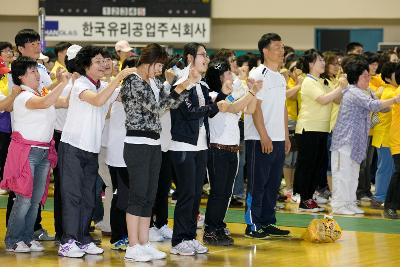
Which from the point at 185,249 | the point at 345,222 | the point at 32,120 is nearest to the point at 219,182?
the point at 185,249

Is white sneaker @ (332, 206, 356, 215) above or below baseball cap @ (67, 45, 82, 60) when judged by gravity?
below

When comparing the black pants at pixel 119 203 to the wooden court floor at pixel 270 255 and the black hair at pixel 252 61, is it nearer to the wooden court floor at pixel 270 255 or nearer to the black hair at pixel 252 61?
the wooden court floor at pixel 270 255

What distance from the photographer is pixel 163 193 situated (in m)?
9.16

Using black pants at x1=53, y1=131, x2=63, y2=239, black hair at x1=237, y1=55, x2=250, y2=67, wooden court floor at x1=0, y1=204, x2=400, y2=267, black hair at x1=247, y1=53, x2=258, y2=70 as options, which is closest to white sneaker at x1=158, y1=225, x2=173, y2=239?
wooden court floor at x1=0, y1=204, x2=400, y2=267

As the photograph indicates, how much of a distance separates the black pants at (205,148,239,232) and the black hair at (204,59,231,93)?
22.6 inches

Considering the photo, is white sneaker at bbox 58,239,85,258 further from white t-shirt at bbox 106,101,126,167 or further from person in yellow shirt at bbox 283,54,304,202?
person in yellow shirt at bbox 283,54,304,202

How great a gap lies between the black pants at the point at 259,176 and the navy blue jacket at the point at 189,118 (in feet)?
3.63

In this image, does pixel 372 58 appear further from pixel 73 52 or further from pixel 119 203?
pixel 119 203

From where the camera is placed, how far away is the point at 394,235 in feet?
31.3

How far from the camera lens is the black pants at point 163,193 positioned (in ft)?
29.6

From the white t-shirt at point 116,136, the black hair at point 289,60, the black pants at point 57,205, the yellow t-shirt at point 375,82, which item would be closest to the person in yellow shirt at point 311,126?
the yellow t-shirt at point 375,82

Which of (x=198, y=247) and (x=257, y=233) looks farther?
(x=257, y=233)

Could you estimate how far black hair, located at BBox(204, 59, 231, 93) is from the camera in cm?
876

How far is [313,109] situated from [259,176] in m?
2.14
